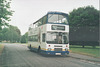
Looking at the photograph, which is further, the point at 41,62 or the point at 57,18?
the point at 57,18

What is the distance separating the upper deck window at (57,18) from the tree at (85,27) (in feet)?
54.3

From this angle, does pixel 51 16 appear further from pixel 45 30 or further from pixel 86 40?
pixel 86 40

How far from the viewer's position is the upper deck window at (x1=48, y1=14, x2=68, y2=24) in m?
15.3

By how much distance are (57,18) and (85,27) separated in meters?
17.3

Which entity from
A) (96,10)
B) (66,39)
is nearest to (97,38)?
(96,10)

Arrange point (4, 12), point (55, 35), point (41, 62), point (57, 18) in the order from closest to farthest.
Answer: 1. point (41, 62)
2. point (55, 35)
3. point (57, 18)
4. point (4, 12)

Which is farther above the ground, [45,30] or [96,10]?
[96,10]

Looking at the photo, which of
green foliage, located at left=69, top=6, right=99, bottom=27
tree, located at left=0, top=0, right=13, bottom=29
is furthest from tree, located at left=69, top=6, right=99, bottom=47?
tree, located at left=0, top=0, right=13, bottom=29

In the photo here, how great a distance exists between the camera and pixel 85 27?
31.5 metres

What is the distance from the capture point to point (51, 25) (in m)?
15.1

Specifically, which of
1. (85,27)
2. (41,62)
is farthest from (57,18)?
(85,27)

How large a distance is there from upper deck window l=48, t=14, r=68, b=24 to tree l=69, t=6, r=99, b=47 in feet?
54.3

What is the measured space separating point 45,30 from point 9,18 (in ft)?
39.7

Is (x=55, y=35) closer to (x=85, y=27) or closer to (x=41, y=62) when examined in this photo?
(x=41, y=62)
